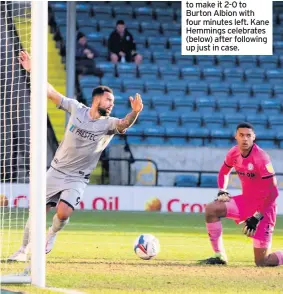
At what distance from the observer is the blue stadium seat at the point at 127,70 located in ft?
83.5

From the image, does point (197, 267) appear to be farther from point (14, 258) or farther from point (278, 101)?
point (278, 101)

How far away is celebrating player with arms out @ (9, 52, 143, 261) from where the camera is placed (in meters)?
11.1

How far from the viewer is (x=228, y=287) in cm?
928

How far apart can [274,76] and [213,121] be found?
3054 mm

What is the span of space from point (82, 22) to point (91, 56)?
2.53m

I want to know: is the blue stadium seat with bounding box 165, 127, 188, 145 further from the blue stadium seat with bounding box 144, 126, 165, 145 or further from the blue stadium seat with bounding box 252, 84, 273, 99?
the blue stadium seat with bounding box 252, 84, 273, 99

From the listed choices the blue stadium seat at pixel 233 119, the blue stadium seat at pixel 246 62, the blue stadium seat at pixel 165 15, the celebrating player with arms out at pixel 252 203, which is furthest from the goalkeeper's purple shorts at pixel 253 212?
the blue stadium seat at pixel 165 15

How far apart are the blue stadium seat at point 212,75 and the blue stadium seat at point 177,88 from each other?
0.92 meters

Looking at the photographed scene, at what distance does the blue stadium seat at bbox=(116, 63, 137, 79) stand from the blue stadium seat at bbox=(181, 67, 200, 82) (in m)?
1.29

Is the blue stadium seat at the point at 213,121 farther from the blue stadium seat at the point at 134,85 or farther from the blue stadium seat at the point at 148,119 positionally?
the blue stadium seat at the point at 134,85

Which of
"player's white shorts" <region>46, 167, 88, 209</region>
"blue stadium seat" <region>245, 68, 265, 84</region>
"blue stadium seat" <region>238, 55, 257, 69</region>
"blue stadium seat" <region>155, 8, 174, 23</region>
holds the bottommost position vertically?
"player's white shorts" <region>46, 167, 88, 209</region>

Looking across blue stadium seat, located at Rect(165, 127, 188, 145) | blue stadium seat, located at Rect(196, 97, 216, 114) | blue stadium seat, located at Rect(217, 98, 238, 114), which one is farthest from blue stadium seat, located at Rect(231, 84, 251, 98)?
blue stadium seat, located at Rect(165, 127, 188, 145)

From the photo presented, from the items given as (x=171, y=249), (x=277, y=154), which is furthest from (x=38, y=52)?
(x=277, y=154)

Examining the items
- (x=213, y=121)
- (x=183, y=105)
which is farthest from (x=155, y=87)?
(x=213, y=121)
